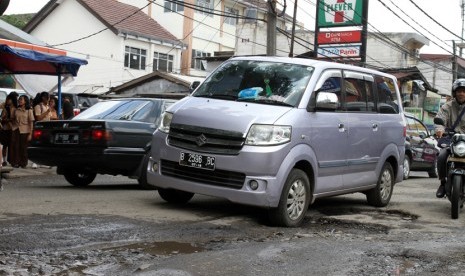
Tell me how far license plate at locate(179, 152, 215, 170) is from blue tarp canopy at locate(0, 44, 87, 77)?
20.2ft

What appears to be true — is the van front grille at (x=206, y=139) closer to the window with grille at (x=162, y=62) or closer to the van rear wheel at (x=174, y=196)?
the van rear wheel at (x=174, y=196)

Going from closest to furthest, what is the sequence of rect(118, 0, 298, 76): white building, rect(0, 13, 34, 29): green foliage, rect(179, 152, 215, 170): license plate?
rect(179, 152, 215, 170): license plate → rect(118, 0, 298, 76): white building → rect(0, 13, 34, 29): green foliage

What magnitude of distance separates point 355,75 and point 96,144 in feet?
12.7

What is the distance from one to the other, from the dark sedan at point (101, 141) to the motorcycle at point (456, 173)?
4.39 metres

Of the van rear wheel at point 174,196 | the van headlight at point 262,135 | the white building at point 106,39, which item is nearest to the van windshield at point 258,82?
the van headlight at point 262,135

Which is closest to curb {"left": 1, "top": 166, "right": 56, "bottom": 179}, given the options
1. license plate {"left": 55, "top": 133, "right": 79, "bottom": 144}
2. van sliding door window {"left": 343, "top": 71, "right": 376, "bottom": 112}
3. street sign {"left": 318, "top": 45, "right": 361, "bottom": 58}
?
license plate {"left": 55, "top": 133, "right": 79, "bottom": 144}

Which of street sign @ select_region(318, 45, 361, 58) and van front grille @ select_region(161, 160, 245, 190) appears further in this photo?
street sign @ select_region(318, 45, 361, 58)

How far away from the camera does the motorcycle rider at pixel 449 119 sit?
28.0 feet

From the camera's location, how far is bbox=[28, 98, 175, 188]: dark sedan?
29.0ft

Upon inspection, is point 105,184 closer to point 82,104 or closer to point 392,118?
point 392,118

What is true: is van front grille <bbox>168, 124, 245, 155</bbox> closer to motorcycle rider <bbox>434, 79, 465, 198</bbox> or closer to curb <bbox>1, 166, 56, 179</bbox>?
motorcycle rider <bbox>434, 79, 465, 198</bbox>

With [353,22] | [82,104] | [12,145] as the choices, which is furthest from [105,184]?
[353,22]

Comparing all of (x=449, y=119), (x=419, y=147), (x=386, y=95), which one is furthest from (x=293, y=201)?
(x=419, y=147)

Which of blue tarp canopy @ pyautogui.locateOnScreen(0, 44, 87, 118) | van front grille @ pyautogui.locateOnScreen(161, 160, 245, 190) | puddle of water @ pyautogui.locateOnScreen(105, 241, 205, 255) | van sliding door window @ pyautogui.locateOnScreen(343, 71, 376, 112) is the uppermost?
blue tarp canopy @ pyautogui.locateOnScreen(0, 44, 87, 118)
